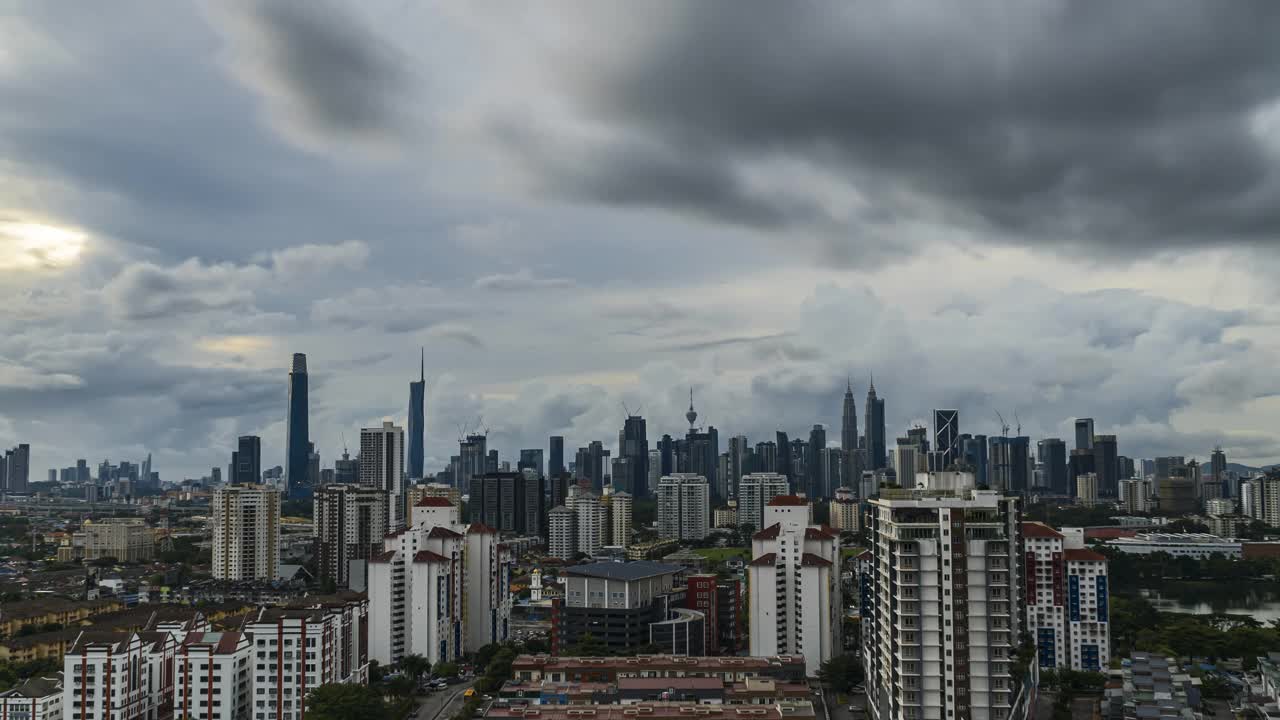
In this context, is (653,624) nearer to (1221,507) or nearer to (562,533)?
(562,533)

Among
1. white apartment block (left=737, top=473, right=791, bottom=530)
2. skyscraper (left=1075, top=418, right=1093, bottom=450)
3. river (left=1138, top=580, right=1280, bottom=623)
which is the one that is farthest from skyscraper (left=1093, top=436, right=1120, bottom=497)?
river (left=1138, top=580, right=1280, bottom=623)

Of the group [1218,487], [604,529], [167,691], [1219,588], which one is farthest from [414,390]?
[167,691]

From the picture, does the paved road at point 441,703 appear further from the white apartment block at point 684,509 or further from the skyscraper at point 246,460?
the skyscraper at point 246,460

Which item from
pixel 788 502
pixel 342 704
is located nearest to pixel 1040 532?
pixel 788 502

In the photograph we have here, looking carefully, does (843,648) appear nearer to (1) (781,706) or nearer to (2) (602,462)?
(1) (781,706)

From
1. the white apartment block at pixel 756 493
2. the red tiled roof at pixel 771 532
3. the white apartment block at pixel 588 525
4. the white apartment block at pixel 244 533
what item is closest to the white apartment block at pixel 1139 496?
the white apartment block at pixel 756 493

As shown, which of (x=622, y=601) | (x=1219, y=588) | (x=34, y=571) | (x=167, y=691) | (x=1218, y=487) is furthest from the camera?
(x=1218, y=487)
